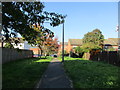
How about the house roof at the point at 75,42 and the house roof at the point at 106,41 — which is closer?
the house roof at the point at 106,41

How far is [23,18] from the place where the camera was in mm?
5414

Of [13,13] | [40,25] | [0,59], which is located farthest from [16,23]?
[0,59]

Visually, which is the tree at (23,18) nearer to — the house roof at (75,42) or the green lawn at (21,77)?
the green lawn at (21,77)

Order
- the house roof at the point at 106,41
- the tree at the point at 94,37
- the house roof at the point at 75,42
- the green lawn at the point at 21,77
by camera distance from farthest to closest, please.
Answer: the house roof at the point at 75,42, the house roof at the point at 106,41, the tree at the point at 94,37, the green lawn at the point at 21,77

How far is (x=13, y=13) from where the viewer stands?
5.16m

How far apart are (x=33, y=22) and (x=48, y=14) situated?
0.73 metres

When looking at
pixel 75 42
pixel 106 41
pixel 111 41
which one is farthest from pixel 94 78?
pixel 75 42


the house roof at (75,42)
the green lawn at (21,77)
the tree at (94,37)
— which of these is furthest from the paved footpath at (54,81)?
the house roof at (75,42)

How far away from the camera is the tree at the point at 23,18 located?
17.4ft

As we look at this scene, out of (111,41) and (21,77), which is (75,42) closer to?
(111,41)

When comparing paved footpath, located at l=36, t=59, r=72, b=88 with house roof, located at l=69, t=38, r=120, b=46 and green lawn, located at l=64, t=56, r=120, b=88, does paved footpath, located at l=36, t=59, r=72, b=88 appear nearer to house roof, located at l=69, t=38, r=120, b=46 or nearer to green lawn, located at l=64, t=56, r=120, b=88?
green lawn, located at l=64, t=56, r=120, b=88

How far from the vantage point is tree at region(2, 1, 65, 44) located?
532cm

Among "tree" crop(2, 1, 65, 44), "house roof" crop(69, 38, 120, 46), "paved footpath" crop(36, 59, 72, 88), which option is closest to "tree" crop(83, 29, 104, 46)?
"house roof" crop(69, 38, 120, 46)

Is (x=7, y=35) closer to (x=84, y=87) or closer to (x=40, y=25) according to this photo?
(x=40, y=25)
